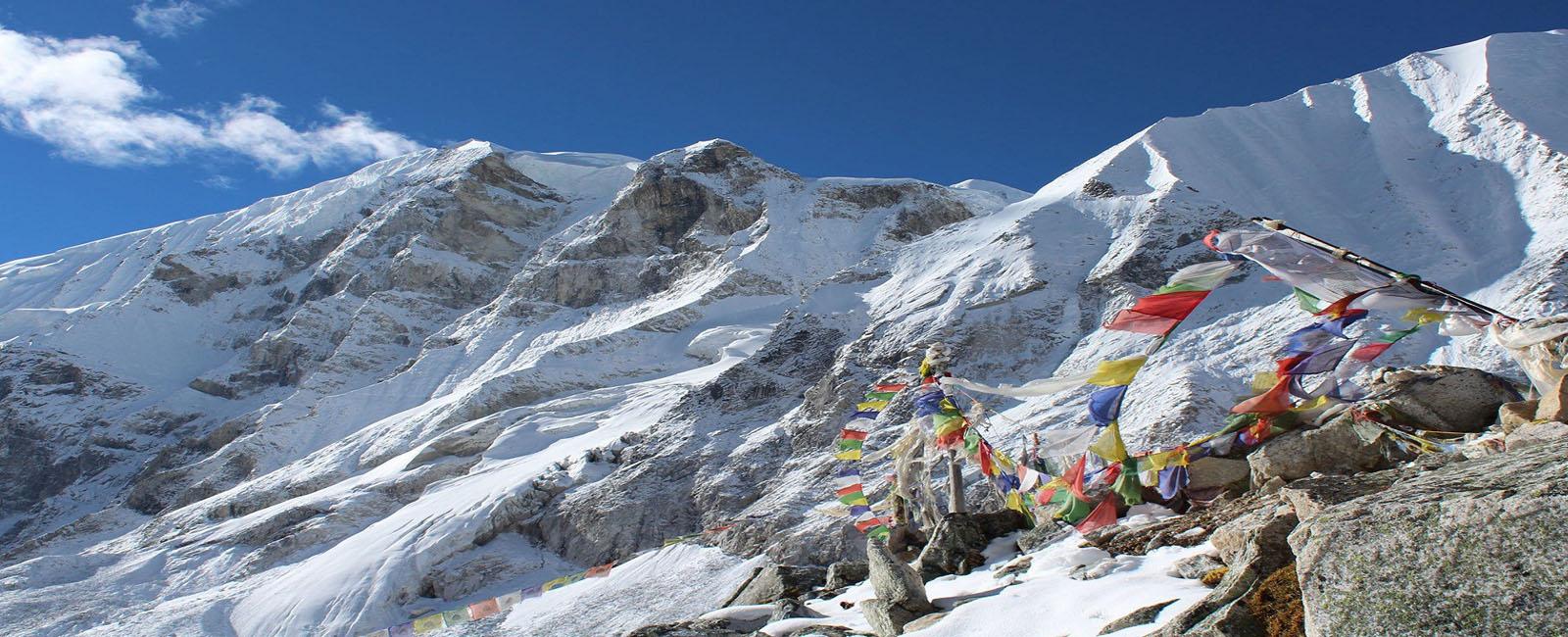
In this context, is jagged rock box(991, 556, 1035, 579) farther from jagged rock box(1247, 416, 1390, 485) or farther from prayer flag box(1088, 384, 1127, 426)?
jagged rock box(1247, 416, 1390, 485)

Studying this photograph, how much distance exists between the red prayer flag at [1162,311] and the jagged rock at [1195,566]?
3142mm

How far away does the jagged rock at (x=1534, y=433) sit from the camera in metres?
7.48

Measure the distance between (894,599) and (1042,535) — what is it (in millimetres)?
3283

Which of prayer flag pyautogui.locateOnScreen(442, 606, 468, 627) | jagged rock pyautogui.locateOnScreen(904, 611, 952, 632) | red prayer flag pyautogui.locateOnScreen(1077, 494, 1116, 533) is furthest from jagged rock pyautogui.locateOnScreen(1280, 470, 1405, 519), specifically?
prayer flag pyautogui.locateOnScreen(442, 606, 468, 627)

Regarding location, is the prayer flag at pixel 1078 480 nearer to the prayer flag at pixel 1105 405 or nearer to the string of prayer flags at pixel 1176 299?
the prayer flag at pixel 1105 405

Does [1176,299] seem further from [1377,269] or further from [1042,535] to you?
[1042,535]

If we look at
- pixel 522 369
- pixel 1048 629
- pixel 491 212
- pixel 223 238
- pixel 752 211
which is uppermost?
pixel 223 238

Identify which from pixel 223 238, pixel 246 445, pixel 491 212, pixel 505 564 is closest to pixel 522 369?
pixel 246 445

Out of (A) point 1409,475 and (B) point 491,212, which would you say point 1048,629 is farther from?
(B) point 491,212

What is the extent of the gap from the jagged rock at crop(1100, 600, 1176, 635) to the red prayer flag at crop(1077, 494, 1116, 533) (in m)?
5.31

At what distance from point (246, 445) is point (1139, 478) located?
5849 cm

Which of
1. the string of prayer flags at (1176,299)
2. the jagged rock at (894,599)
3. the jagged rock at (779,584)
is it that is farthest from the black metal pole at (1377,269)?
the jagged rock at (779,584)

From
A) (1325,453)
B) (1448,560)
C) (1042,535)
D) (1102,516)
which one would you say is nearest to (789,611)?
(1042,535)

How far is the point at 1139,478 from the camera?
13.5 meters
